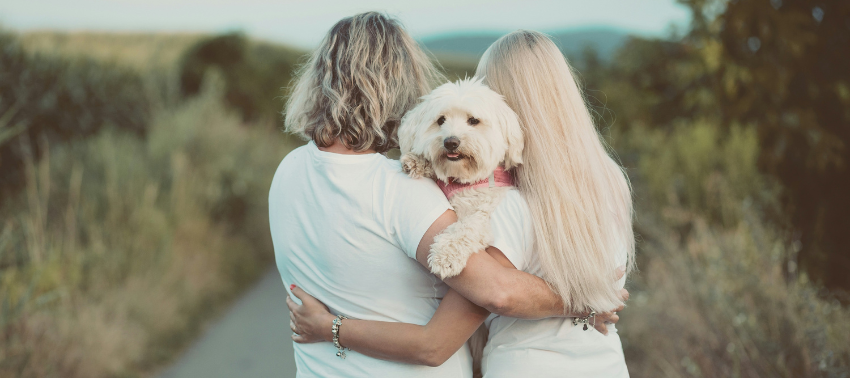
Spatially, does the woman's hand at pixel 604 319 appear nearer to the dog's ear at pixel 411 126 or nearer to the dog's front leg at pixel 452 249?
the dog's front leg at pixel 452 249

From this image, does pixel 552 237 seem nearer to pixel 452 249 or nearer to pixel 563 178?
pixel 563 178

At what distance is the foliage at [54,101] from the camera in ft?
21.7

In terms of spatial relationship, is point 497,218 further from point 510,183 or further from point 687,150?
point 687,150

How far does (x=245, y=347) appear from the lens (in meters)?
5.81

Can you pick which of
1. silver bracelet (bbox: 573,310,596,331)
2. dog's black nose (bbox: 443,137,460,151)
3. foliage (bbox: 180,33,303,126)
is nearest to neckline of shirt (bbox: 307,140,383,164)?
dog's black nose (bbox: 443,137,460,151)

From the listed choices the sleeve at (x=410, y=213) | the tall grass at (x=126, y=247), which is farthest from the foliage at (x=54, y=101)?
the sleeve at (x=410, y=213)

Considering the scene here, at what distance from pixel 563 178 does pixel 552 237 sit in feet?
0.68

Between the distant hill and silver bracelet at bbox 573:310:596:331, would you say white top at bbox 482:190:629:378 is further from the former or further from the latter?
the distant hill

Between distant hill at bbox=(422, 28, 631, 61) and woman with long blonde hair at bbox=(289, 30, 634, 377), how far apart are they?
0.27 meters

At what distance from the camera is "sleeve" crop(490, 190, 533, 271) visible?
1.87 meters

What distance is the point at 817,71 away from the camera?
5.02 m

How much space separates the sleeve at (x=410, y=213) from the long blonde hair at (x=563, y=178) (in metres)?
0.34

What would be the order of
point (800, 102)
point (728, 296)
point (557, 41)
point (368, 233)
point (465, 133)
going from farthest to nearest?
point (800, 102), point (728, 296), point (557, 41), point (465, 133), point (368, 233)

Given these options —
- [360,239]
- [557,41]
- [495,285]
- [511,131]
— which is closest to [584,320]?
[495,285]
